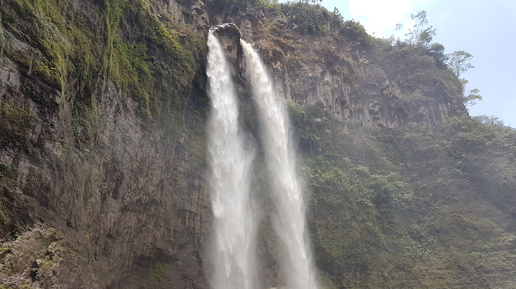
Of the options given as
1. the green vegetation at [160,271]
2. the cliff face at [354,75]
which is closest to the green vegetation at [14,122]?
the green vegetation at [160,271]

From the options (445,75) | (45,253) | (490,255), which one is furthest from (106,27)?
(445,75)

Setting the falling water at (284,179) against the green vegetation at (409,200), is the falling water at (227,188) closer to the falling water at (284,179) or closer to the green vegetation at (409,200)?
the falling water at (284,179)

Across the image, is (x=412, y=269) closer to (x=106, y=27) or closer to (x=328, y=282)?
(x=328, y=282)

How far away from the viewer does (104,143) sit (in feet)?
46.6

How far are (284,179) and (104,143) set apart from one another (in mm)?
11591

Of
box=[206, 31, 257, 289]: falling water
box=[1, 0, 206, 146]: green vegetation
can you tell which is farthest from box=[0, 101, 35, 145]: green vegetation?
box=[206, 31, 257, 289]: falling water

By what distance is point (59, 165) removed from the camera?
37.7ft

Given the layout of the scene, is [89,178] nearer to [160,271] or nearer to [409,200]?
[160,271]

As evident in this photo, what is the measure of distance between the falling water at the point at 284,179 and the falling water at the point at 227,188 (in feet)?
6.03

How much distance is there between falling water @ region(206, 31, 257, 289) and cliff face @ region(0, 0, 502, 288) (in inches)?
25.9

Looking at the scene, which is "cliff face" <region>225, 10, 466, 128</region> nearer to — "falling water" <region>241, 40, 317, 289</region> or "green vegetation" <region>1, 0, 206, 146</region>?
"falling water" <region>241, 40, 317, 289</region>

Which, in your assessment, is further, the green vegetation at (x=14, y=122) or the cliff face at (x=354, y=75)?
the cliff face at (x=354, y=75)

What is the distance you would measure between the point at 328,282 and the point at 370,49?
979 inches

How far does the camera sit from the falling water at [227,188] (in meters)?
17.4
